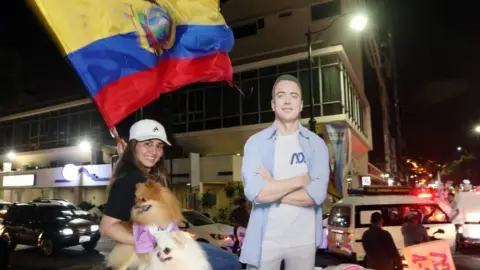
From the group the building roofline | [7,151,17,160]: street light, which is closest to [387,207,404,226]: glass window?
the building roofline

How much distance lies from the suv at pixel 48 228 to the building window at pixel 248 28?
2429cm

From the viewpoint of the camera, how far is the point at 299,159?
281 centimetres

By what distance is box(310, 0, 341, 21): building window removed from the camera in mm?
31422

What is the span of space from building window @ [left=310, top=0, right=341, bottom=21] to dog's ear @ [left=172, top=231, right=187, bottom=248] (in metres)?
31.2

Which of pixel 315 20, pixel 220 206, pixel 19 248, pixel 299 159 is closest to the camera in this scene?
pixel 299 159

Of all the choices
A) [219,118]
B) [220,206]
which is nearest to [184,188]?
[220,206]

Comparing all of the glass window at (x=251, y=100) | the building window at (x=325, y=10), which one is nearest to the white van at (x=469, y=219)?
the glass window at (x=251, y=100)

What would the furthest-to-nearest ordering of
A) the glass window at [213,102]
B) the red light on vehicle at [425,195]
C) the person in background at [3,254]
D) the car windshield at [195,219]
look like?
the glass window at [213,102] < the car windshield at [195,219] < the red light on vehicle at [425,195] < the person in background at [3,254]

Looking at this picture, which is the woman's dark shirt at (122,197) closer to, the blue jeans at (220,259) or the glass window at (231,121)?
the blue jeans at (220,259)

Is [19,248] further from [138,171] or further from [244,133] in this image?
[138,171]

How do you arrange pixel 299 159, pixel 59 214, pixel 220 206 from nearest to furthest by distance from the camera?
pixel 299 159, pixel 59 214, pixel 220 206

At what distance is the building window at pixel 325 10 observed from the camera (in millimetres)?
31422

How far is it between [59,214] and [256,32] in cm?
2474

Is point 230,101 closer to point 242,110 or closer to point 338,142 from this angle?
point 242,110
